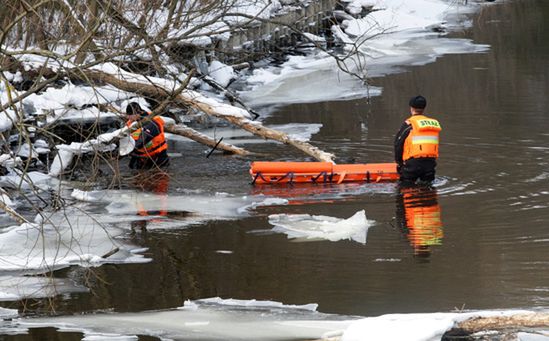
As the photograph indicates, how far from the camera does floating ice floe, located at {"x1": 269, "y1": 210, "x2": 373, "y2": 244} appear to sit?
43.5ft

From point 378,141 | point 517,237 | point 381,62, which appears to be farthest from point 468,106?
point 517,237

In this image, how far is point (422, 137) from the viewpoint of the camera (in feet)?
52.5

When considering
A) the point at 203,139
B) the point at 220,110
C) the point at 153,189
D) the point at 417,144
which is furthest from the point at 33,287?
the point at 203,139

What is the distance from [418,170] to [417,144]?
0.38m

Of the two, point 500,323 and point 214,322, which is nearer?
point 500,323

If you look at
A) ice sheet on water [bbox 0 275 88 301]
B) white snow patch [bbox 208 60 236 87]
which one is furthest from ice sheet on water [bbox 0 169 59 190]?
white snow patch [bbox 208 60 236 87]

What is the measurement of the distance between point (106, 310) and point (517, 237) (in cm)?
499

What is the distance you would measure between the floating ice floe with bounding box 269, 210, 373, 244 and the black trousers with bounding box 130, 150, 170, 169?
4059 mm

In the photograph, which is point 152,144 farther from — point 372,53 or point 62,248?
point 372,53

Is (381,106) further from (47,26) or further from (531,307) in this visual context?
(531,307)

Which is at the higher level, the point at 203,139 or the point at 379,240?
the point at 203,139

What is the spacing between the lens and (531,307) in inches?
392

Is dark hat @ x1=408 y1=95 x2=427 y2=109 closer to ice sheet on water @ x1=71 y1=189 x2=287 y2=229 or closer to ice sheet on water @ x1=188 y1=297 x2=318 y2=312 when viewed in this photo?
ice sheet on water @ x1=71 y1=189 x2=287 y2=229

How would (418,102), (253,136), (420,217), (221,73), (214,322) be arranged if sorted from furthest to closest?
(221,73) < (253,136) < (418,102) < (420,217) < (214,322)
